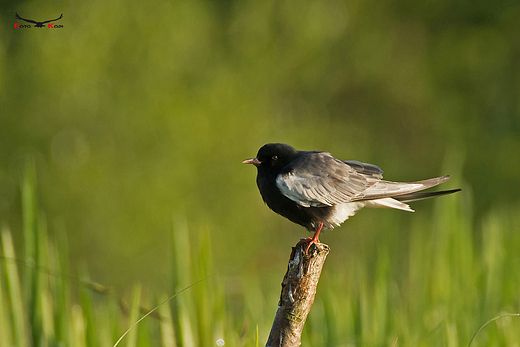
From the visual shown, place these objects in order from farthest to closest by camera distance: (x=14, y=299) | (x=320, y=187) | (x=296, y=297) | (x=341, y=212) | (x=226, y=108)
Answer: (x=226, y=108) < (x=341, y=212) < (x=320, y=187) < (x=14, y=299) < (x=296, y=297)

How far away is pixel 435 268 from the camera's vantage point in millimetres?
2713

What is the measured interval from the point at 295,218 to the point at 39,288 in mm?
955

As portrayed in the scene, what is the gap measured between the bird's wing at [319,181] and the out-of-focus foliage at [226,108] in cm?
348

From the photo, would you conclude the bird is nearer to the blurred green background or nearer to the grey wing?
the grey wing

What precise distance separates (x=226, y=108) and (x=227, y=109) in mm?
21

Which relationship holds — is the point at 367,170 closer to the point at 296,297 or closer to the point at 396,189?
the point at 396,189

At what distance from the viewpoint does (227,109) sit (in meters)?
7.47

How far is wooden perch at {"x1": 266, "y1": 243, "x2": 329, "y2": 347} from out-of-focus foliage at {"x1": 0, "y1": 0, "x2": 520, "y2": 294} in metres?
3.83

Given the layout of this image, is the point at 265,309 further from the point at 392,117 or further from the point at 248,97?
the point at 392,117

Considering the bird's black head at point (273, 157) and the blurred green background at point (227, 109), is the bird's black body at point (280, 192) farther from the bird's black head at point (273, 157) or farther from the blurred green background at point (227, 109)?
the blurred green background at point (227, 109)

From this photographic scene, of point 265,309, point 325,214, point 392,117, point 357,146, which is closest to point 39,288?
point 325,214

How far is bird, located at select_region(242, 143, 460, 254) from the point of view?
1896mm

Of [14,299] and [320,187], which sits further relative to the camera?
[320,187]

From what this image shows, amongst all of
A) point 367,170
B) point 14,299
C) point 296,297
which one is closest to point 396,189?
point 367,170
